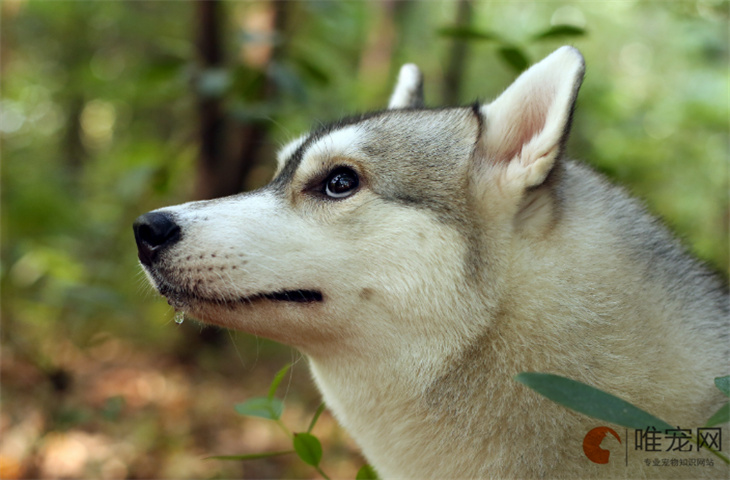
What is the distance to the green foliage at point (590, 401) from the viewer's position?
4.70 ft

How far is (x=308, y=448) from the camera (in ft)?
7.31

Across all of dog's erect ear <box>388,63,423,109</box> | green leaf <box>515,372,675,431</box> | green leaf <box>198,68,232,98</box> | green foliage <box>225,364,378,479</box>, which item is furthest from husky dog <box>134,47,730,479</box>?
green leaf <box>198,68,232,98</box>

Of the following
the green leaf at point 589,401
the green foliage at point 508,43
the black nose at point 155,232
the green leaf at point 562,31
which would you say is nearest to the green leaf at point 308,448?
the black nose at point 155,232

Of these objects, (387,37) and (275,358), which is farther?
(387,37)

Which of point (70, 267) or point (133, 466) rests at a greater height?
point (70, 267)

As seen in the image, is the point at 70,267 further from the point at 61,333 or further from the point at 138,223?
the point at 138,223

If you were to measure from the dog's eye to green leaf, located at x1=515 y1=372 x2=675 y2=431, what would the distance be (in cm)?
118

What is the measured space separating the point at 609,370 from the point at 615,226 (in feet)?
1.98

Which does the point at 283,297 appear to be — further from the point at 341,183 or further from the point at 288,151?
the point at 288,151

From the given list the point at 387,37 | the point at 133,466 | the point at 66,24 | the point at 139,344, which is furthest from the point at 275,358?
the point at 66,24

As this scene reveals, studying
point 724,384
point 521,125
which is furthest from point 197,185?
point 724,384

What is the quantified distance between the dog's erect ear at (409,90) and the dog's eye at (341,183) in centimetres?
101

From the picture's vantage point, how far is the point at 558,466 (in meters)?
2.02

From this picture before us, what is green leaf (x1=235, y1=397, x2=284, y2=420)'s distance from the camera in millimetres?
2348
